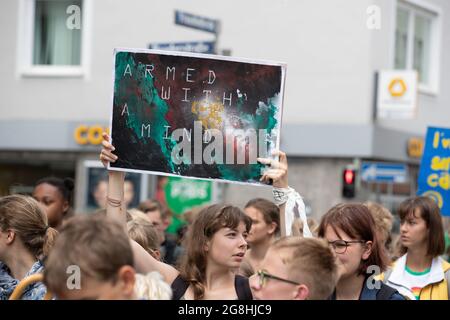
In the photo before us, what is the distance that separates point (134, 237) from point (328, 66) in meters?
12.6

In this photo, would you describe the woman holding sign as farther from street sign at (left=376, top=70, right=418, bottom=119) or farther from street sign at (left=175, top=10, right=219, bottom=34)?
street sign at (left=376, top=70, right=418, bottom=119)

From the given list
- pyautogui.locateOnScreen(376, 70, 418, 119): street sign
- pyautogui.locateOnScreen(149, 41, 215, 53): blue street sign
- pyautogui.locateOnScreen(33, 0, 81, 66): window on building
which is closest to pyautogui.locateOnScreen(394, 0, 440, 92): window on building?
pyautogui.locateOnScreen(376, 70, 418, 119): street sign

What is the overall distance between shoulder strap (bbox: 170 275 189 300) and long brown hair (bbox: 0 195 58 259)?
878 millimetres

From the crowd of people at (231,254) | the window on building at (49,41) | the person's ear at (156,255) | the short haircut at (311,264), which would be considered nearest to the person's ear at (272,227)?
the crowd of people at (231,254)

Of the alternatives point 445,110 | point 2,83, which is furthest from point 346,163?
point 2,83

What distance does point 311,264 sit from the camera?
11.3 ft

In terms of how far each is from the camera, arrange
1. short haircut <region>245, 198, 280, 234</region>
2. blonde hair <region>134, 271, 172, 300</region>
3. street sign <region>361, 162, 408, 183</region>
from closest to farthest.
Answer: blonde hair <region>134, 271, 172, 300</region> < short haircut <region>245, 198, 280, 234</region> < street sign <region>361, 162, 408, 183</region>

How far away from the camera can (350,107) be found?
1775cm

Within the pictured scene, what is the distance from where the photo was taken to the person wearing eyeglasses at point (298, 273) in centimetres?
339

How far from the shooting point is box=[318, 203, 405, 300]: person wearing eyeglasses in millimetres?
4359

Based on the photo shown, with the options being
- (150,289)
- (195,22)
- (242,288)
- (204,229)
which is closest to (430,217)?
(204,229)

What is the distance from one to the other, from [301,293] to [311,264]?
0.12 metres
